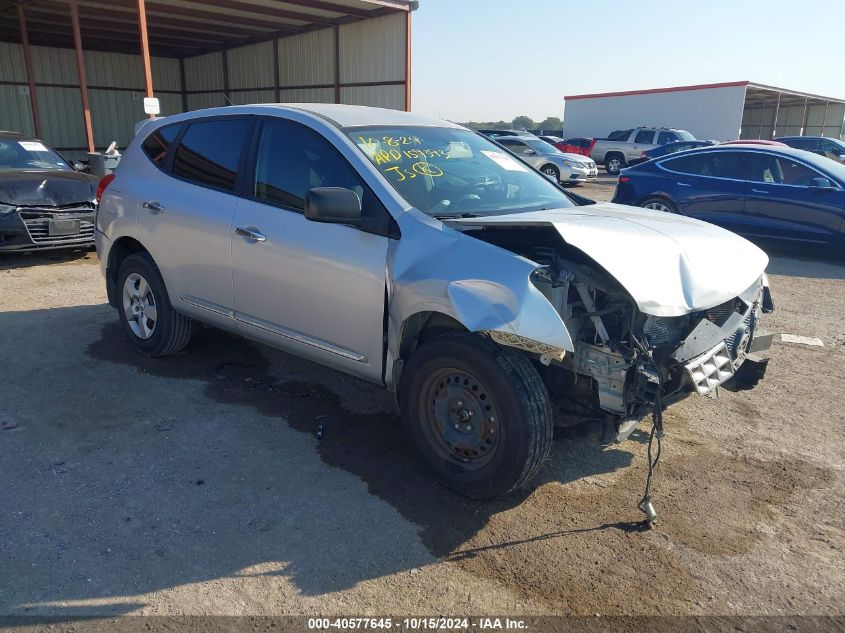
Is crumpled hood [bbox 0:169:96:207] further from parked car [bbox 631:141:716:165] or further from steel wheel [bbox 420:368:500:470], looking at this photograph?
parked car [bbox 631:141:716:165]

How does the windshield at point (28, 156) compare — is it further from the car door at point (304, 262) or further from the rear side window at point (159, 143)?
the car door at point (304, 262)

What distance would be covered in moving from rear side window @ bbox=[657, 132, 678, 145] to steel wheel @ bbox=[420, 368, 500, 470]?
1006 inches

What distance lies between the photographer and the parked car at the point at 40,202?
8234mm

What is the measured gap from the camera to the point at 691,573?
2928 mm

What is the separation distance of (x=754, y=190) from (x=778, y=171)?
0.42m

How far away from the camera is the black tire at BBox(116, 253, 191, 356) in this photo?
5.09 m

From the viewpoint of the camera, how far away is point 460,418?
342 cm

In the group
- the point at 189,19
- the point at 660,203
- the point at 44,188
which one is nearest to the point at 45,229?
the point at 44,188

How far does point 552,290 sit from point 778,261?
26.2ft

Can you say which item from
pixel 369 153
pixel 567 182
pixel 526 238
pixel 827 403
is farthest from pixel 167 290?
pixel 567 182

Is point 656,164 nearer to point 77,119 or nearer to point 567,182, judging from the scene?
point 567,182

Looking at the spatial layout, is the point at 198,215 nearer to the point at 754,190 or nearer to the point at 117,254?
the point at 117,254

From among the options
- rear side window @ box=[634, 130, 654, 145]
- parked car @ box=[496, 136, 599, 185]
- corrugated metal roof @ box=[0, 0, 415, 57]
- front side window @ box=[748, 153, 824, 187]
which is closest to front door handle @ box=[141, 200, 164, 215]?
front side window @ box=[748, 153, 824, 187]

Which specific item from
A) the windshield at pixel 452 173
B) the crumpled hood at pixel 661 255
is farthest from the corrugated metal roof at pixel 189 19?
the crumpled hood at pixel 661 255
